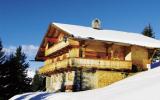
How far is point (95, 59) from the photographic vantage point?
39250 mm

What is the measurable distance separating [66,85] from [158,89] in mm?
20600

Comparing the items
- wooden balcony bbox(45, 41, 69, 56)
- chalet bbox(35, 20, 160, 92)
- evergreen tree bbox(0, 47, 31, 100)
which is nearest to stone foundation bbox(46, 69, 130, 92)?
chalet bbox(35, 20, 160, 92)

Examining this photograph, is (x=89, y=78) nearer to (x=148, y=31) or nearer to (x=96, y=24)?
(x=96, y=24)

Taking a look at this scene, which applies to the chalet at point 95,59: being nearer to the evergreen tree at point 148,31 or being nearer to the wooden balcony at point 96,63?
the wooden balcony at point 96,63

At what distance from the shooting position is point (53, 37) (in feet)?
164

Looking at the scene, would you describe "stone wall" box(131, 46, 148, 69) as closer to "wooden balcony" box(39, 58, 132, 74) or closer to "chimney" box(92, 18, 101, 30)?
"wooden balcony" box(39, 58, 132, 74)

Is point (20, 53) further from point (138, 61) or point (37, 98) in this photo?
point (37, 98)

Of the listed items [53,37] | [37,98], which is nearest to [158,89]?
[37,98]

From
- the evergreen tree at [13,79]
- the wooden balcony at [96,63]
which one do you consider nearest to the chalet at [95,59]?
the wooden balcony at [96,63]

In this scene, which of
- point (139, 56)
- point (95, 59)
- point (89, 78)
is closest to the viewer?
point (89, 78)

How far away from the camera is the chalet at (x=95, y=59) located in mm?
38656

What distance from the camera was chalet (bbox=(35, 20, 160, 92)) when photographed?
38.7 metres

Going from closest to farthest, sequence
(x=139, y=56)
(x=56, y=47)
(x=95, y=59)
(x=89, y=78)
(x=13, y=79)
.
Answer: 1. (x=89, y=78)
2. (x=95, y=59)
3. (x=139, y=56)
4. (x=56, y=47)
5. (x=13, y=79)

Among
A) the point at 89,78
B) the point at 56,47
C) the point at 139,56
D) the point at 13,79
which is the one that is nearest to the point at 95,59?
the point at 89,78
